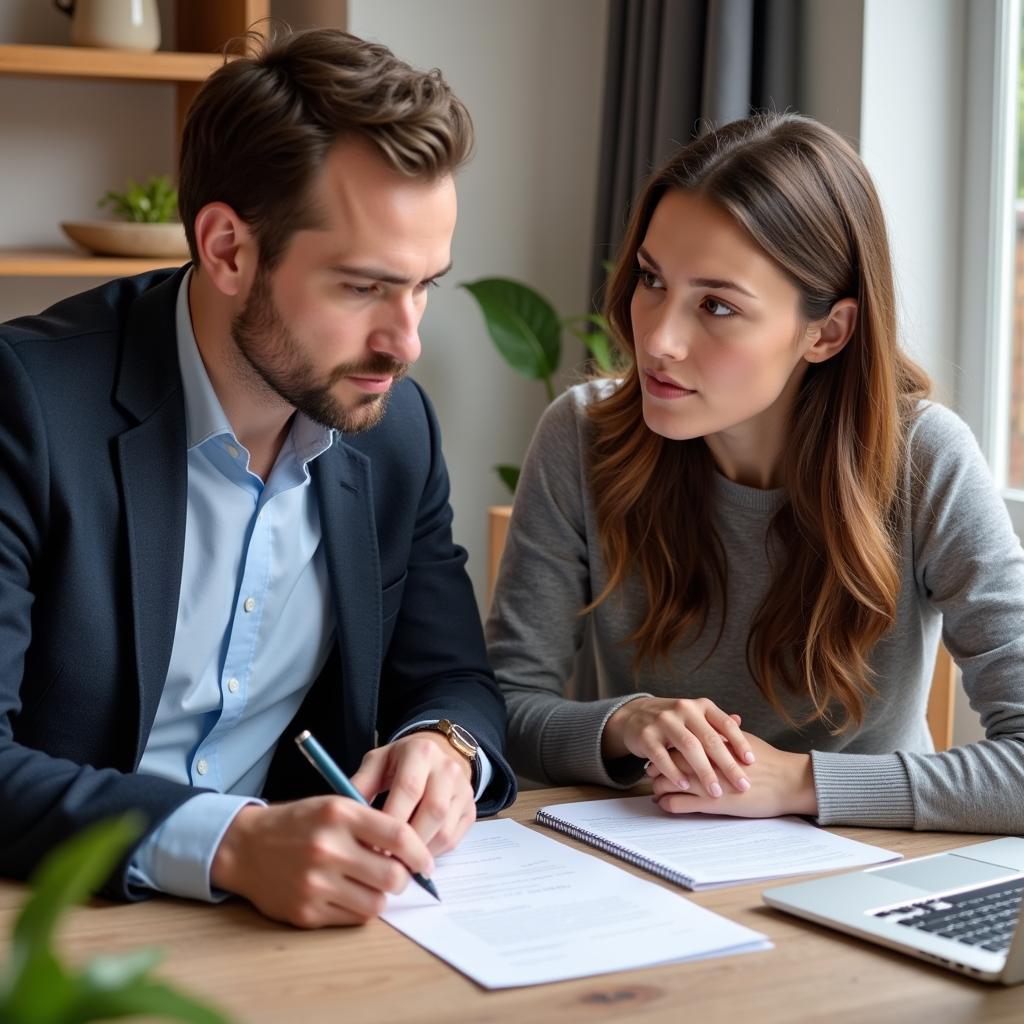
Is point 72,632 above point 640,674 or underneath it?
above

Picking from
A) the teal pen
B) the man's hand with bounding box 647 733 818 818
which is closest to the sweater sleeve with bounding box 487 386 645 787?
the man's hand with bounding box 647 733 818 818

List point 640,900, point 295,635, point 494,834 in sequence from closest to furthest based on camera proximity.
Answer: point 640,900 → point 494,834 → point 295,635

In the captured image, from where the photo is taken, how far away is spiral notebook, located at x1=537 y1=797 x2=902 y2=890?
1.22 metres

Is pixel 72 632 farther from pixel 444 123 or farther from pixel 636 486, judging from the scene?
pixel 636 486

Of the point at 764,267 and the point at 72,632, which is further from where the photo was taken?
the point at 764,267

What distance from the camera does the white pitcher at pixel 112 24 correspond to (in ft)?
9.08

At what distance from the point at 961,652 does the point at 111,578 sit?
94 centimetres

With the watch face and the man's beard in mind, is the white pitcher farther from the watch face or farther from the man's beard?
the watch face

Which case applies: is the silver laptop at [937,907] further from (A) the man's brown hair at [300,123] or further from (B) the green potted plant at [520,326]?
(B) the green potted plant at [520,326]

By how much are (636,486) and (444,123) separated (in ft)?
1.85

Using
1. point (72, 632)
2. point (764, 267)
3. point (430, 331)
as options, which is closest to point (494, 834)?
point (72, 632)

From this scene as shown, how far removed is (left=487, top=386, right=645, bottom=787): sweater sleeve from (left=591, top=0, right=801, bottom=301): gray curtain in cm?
108

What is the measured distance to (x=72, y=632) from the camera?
4.35ft

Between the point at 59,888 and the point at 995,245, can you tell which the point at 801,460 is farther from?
the point at 59,888
